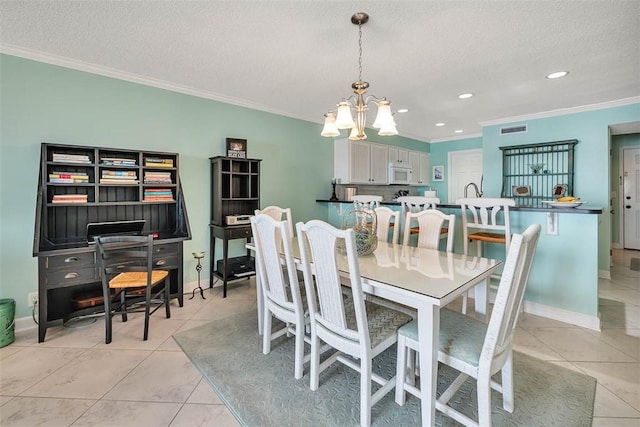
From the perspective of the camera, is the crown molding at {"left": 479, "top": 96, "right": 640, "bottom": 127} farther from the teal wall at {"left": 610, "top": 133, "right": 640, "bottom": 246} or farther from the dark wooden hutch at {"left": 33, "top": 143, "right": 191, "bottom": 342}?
the dark wooden hutch at {"left": 33, "top": 143, "right": 191, "bottom": 342}

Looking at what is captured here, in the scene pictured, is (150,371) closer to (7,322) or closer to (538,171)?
(7,322)

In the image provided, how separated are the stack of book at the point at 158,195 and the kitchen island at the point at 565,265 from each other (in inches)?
139

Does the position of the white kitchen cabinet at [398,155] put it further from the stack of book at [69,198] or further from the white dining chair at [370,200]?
the stack of book at [69,198]

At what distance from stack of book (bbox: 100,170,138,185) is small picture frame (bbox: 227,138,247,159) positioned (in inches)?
43.1

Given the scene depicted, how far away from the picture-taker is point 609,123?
396cm

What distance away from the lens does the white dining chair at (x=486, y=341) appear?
1.25 m

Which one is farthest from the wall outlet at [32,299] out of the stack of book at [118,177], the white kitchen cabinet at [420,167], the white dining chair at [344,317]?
the white kitchen cabinet at [420,167]

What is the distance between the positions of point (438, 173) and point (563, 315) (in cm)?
452

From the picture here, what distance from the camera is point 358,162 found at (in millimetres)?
5098

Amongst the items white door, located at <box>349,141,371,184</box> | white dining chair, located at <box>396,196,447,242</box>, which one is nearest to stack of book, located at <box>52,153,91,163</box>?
white dining chair, located at <box>396,196,447,242</box>

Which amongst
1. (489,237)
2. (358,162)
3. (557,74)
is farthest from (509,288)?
(358,162)

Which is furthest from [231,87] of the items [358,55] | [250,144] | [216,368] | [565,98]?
[565,98]

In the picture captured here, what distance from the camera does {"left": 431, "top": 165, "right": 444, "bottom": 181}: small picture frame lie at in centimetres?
680

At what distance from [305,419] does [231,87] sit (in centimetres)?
326
